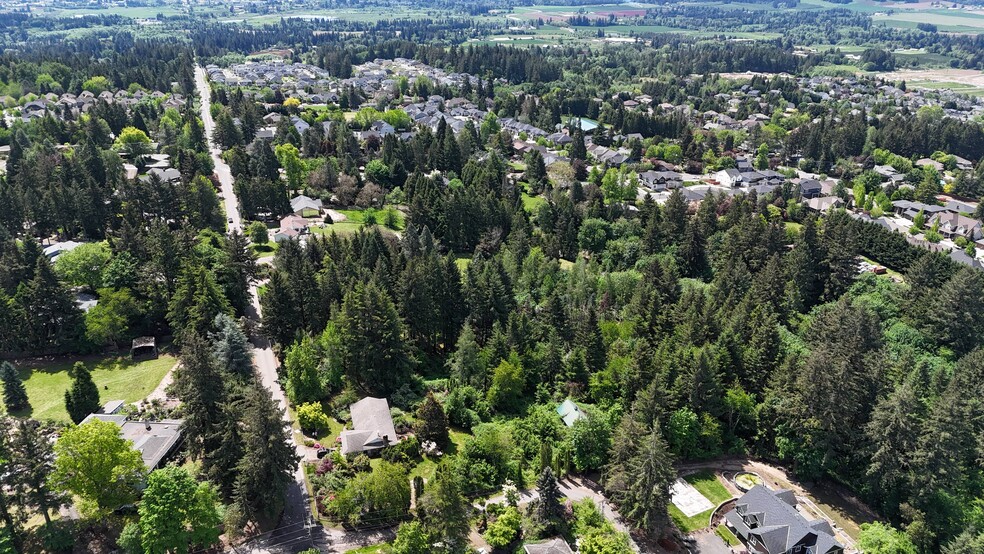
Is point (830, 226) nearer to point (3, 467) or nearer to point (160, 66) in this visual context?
point (3, 467)

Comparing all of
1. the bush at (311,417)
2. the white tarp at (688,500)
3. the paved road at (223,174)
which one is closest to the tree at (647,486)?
the white tarp at (688,500)

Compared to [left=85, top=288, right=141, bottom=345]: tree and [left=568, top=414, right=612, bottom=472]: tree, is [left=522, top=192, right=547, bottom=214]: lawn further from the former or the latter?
[left=568, top=414, right=612, bottom=472]: tree

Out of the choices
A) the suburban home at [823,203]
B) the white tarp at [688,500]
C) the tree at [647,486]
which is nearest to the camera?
the tree at [647,486]

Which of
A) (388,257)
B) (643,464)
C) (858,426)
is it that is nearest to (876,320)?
(858,426)

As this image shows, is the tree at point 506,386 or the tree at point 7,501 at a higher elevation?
the tree at point 7,501

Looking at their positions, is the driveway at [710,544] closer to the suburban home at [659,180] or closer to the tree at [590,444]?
the tree at [590,444]
